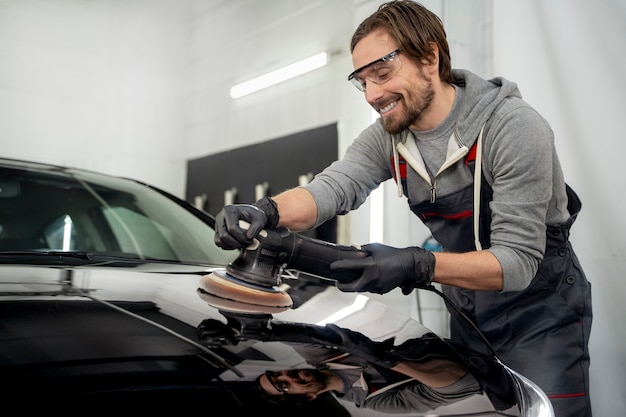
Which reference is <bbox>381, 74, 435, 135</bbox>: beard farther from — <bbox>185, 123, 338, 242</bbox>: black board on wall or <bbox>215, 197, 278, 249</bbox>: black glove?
<bbox>185, 123, 338, 242</bbox>: black board on wall

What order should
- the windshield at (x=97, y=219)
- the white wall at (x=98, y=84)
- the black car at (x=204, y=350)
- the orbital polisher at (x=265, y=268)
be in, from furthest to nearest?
the white wall at (x=98, y=84)
the windshield at (x=97, y=219)
the orbital polisher at (x=265, y=268)
the black car at (x=204, y=350)

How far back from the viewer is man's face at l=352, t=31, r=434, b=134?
1.38 metres

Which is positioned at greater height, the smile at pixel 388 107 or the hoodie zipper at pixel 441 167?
the smile at pixel 388 107

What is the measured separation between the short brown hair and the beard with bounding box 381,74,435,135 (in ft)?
0.22

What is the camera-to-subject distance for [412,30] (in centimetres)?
140

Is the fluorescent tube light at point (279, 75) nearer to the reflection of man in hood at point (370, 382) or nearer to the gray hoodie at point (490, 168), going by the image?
the gray hoodie at point (490, 168)

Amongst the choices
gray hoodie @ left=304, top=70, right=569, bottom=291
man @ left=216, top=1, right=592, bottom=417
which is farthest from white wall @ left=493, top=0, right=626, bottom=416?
gray hoodie @ left=304, top=70, right=569, bottom=291

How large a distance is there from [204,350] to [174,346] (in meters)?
0.04

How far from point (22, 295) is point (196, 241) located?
2.47 feet

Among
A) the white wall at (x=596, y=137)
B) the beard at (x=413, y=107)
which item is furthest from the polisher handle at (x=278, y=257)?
the white wall at (x=596, y=137)

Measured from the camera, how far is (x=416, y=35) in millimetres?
1393

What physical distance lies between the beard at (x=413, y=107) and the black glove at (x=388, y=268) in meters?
0.36

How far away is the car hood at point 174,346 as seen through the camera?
672 millimetres

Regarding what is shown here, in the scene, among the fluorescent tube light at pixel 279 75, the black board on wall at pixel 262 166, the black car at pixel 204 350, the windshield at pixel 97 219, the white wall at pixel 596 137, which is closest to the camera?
the black car at pixel 204 350
